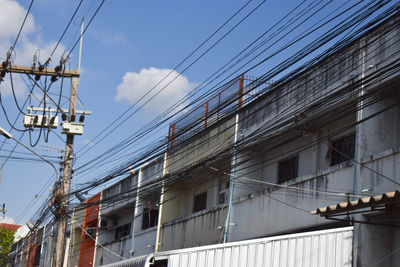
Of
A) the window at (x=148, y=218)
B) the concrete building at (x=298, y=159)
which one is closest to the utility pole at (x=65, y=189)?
the concrete building at (x=298, y=159)

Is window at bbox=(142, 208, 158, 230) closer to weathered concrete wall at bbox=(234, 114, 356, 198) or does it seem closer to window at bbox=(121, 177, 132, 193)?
window at bbox=(121, 177, 132, 193)

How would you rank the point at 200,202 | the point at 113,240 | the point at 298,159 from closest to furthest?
1. the point at 298,159
2. the point at 200,202
3. the point at 113,240

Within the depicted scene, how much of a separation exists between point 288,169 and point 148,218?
10655mm

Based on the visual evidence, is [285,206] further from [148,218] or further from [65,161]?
[148,218]

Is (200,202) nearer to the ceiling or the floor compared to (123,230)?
nearer to the ceiling

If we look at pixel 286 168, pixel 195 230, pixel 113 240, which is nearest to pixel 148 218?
pixel 113 240

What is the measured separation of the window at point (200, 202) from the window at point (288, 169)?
18.3 ft

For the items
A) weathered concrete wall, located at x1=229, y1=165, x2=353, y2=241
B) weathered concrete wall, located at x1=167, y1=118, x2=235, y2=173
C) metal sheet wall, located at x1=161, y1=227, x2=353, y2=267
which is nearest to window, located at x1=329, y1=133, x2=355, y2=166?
weathered concrete wall, located at x1=229, y1=165, x2=353, y2=241

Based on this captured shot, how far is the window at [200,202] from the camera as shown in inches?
982

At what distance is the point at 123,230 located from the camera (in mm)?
32688

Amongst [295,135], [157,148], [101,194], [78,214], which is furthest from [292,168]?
[78,214]

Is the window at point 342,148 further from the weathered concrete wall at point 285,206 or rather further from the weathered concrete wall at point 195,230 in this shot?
the weathered concrete wall at point 195,230

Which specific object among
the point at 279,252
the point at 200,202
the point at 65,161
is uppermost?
the point at 65,161

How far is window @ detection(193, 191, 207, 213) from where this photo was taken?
24.9 meters
